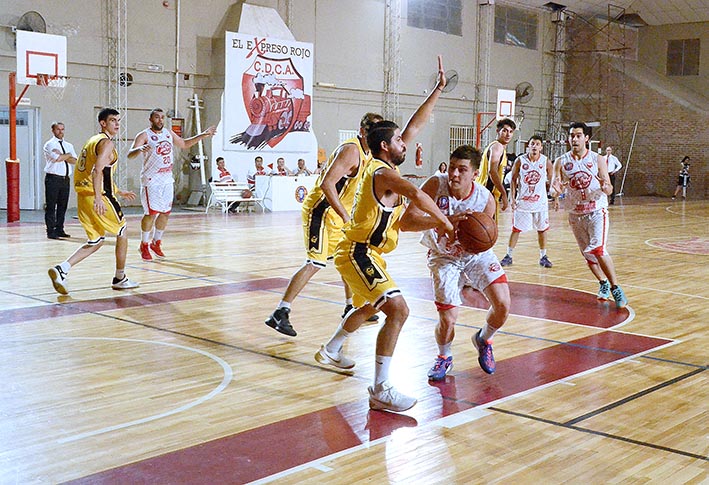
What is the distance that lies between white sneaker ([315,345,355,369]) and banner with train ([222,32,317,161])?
625 inches

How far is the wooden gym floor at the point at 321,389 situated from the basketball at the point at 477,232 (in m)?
0.85

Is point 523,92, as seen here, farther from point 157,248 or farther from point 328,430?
point 328,430

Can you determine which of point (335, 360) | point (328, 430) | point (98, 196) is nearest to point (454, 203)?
point (335, 360)

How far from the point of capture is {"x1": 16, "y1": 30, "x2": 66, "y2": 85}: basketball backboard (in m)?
14.9

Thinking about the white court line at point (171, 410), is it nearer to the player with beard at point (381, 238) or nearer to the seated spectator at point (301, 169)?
the player with beard at point (381, 238)

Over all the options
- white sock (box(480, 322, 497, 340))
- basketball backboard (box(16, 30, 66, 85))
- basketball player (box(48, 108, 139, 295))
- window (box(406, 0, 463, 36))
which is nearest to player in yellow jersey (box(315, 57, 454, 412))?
white sock (box(480, 322, 497, 340))

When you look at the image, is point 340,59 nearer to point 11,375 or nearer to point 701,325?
point 701,325

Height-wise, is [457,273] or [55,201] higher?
[55,201]

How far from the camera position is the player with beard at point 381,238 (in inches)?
176

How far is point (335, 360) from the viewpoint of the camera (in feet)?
17.8

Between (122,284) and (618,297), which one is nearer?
(618,297)

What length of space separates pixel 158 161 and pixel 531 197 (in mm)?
4902

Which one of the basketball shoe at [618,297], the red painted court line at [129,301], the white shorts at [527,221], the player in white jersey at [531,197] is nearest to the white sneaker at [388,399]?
the red painted court line at [129,301]

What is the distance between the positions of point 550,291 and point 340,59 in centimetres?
1642
